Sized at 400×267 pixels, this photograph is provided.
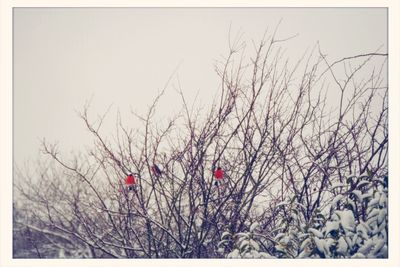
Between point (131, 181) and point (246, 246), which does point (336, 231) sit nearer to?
point (246, 246)

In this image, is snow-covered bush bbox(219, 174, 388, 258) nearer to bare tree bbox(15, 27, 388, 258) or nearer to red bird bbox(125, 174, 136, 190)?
bare tree bbox(15, 27, 388, 258)

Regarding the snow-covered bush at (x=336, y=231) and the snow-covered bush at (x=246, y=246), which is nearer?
the snow-covered bush at (x=336, y=231)

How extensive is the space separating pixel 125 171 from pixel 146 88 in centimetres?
57

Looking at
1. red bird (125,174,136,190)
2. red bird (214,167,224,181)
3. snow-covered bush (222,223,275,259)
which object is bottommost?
Answer: snow-covered bush (222,223,275,259)

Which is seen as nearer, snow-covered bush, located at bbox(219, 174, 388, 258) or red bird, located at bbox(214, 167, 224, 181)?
snow-covered bush, located at bbox(219, 174, 388, 258)

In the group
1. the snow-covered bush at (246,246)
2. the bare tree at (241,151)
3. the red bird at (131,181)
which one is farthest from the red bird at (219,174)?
the red bird at (131,181)

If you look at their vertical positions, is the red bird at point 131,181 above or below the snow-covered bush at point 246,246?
above

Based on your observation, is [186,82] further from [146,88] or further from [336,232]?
[336,232]

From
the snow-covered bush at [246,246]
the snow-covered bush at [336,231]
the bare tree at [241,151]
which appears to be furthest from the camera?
the bare tree at [241,151]

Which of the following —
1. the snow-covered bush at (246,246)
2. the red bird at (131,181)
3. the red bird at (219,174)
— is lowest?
the snow-covered bush at (246,246)

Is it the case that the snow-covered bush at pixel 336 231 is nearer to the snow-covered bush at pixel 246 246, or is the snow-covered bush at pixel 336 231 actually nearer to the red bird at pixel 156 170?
the snow-covered bush at pixel 246 246

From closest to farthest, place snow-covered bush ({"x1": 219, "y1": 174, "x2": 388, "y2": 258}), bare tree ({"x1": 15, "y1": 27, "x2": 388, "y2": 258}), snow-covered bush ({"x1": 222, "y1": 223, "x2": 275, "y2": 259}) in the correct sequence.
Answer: snow-covered bush ({"x1": 219, "y1": 174, "x2": 388, "y2": 258}) → snow-covered bush ({"x1": 222, "y1": 223, "x2": 275, "y2": 259}) → bare tree ({"x1": 15, "y1": 27, "x2": 388, "y2": 258})

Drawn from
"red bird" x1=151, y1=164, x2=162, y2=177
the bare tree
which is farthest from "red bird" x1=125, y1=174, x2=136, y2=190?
"red bird" x1=151, y1=164, x2=162, y2=177
